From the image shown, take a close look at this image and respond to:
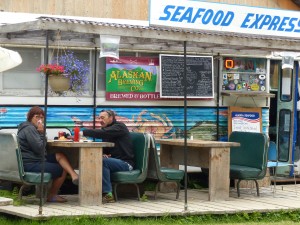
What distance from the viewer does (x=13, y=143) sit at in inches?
495

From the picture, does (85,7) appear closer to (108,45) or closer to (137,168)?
(108,45)

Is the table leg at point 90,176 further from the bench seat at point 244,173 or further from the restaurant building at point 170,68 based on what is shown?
the bench seat at point 244,173

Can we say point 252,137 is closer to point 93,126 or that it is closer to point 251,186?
point 251,186

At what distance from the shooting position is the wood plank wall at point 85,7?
1492 centimetres

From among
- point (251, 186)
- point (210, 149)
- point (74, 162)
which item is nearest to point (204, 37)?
point (210, 149)

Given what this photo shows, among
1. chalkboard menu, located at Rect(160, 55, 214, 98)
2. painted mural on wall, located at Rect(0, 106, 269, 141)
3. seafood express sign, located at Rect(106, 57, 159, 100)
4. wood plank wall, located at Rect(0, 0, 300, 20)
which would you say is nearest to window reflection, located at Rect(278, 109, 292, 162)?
painted mural on wall, located at Rect(0, 106, 269, 141)

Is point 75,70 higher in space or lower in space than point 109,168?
higher

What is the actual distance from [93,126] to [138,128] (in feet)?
3.05

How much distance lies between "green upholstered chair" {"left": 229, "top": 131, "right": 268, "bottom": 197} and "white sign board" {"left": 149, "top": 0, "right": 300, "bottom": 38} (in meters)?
1.83

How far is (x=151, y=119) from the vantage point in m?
16.1

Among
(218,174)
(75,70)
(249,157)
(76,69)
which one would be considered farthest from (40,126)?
(249,157)

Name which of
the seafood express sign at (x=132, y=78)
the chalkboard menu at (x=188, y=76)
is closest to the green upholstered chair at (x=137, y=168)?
the seafood express sign at (x=132, y=78)

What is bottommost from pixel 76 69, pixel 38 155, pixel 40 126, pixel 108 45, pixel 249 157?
pixel 249 157

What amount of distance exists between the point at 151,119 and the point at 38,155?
367 centimetres
